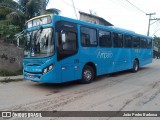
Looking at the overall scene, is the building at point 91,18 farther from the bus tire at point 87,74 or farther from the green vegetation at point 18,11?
the bus tire at point 87,74

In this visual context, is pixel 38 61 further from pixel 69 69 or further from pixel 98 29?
pixel 98 29

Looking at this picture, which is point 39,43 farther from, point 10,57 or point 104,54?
point 10,57

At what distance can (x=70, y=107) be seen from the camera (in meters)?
5.93

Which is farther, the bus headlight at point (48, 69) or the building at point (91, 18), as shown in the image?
the building at point (91, 18)

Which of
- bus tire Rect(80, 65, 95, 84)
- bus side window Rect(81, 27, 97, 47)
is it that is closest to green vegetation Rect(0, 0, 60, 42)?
bus side window Rect(81, 27, 97, 47)

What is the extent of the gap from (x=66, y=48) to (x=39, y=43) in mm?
1148

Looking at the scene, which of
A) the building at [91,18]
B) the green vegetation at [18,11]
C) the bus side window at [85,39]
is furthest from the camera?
the building at [91,18]

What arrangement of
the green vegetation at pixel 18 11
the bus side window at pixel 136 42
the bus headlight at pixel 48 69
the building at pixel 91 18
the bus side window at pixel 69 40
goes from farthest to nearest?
the building at pixel 91 18 < the green vegetation at pixel 18 11 < the bus side window at pixel 136 42 < the bus side window at pixel 69 40 < the bus headlight at pixel 48 69

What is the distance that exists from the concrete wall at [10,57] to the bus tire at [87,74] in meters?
5.37

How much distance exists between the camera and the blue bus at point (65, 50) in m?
7.89

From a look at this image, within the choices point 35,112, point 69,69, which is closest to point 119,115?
point 35,112

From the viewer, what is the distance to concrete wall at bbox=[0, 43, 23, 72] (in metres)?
12.1

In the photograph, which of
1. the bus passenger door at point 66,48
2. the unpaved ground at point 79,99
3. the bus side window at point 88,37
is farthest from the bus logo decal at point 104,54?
the unpaved ground at point 79,99

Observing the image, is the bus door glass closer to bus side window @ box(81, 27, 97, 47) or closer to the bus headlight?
bus side window @ box(81, 27, 97, 47)
